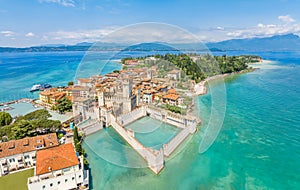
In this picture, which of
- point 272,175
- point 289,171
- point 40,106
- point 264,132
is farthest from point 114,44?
point 40,106

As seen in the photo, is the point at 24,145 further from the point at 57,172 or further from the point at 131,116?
the point at 131,116

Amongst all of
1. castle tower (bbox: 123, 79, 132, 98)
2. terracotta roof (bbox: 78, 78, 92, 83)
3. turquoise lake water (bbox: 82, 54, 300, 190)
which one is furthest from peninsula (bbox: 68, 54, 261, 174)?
terracotta roof (bbox: 78, 78, 92, 83)

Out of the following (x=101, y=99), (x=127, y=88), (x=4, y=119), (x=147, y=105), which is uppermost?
(x=127, y=88)

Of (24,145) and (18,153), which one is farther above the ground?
(24,145)

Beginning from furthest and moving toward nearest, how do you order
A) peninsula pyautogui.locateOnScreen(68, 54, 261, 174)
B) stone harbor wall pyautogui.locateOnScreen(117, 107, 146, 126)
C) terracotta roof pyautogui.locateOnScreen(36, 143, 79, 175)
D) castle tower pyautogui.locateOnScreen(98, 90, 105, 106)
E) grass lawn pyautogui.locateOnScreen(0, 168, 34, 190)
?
castle tower pyautogui.locateOnScreen(98, 90, 105, 106)
stone harbor wall pyautogui.locateOnScreen(117, 107, 146, 126)
peninsula pyautogui.locateOnScreen(68, 54, 261, 174)
grass lawn pyautogui.locateOnScreen(0, 168, 34, 190)
terracotta roof pyautogui.locateOnScreen(36, 143, 79, 175)

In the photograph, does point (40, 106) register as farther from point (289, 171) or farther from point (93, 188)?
point (289, 171)

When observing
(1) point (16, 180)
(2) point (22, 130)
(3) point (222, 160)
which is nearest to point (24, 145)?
(1) point (16, 180)

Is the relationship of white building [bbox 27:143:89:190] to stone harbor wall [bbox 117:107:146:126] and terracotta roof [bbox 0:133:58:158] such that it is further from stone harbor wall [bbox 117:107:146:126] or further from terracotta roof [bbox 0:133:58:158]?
stone harbor wall [bbox 117:107:146:126]
